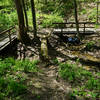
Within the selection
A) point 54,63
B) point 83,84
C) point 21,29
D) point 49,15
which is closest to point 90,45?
point 54,63

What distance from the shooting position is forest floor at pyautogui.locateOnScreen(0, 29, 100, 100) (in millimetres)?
4980

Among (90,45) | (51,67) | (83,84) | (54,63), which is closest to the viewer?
(83,84)

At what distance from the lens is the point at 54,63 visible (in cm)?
880

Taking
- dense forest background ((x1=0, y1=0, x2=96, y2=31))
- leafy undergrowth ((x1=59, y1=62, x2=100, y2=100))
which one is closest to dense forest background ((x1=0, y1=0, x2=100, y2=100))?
leafy undergrowth ((x1=59, y1=62, x2=100, y2=100))

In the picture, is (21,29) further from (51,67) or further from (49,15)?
(49,15)

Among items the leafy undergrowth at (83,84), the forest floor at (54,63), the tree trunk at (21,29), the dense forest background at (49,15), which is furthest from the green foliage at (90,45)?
the tree trunk at (21,29)

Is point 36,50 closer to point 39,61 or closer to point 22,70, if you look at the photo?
point 39,61

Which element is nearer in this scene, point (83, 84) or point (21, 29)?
point (83, 84)

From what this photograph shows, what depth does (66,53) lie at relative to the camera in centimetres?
1131

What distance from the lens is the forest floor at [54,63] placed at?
16.3ft

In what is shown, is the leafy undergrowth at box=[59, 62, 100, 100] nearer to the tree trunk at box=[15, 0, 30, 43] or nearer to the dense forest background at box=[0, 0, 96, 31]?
the tree trunk at box=[15, 0, 30, 43]

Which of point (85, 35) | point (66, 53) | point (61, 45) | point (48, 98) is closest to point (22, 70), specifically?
point (48, 98)

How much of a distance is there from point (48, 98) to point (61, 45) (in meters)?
9.20

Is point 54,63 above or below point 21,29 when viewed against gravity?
below
